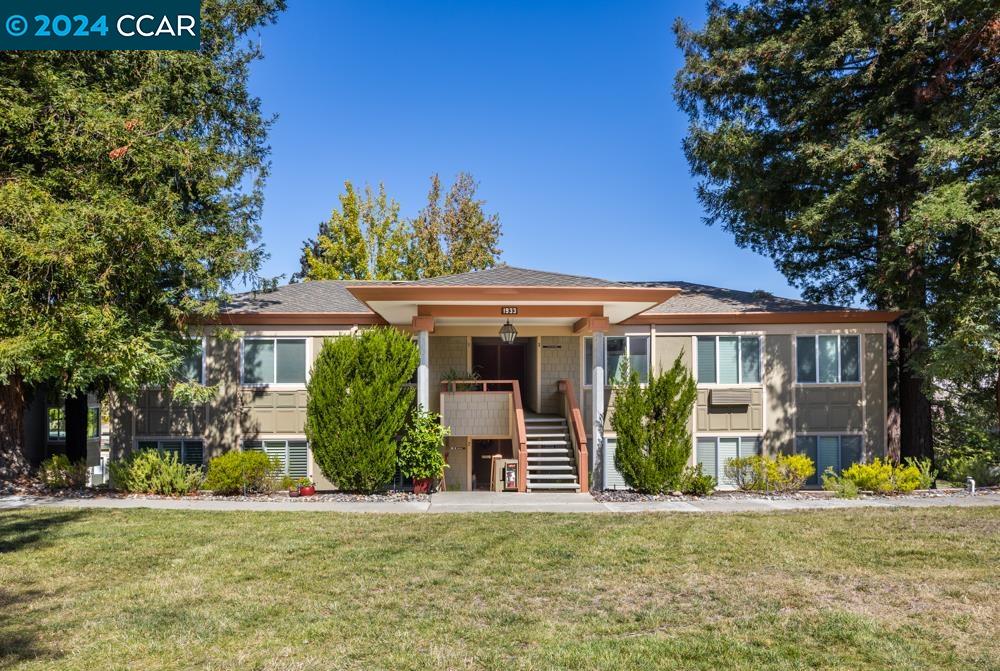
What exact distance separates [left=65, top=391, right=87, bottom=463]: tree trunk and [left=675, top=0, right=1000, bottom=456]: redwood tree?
1639cm

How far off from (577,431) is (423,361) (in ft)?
11.0

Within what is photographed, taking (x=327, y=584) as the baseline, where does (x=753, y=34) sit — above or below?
above

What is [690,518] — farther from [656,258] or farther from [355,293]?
[656,258]

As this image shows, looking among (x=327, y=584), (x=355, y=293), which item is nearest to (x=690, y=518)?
(x=327, y=584)

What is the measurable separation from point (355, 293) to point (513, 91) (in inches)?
548

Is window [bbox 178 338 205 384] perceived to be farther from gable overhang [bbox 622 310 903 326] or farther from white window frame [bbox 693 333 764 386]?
white window frame [bbox 693 333 764 386]

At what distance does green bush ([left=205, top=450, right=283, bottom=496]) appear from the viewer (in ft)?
43.4

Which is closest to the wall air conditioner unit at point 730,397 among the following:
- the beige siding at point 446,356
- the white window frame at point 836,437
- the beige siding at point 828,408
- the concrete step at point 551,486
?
the beige siding at point 828,408

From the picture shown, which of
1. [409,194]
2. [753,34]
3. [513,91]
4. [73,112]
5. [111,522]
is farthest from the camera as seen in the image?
[409,194]

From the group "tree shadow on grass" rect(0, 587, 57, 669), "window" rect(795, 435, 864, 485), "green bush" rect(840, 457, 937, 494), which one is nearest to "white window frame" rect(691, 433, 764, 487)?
"window" rect(795, 435, 864, 485)

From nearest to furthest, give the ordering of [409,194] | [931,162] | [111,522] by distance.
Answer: [111,522] → [931,162] → [409,194]

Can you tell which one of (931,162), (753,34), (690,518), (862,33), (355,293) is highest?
(753,34)

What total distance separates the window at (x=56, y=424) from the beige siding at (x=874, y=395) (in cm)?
2203

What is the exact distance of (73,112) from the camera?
12312 millimetres
